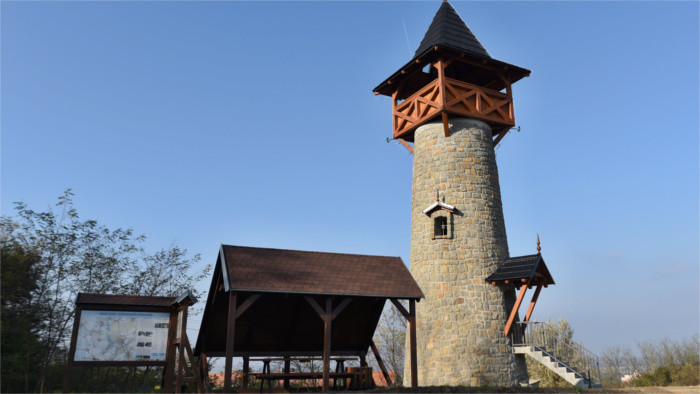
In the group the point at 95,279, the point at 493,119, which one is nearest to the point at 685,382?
the point at 493,119

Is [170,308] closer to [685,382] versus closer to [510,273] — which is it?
[510,273]

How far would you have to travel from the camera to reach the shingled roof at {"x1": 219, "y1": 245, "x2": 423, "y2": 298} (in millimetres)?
12242

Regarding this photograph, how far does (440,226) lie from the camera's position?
17297 millimetres

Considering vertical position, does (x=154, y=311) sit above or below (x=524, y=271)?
below

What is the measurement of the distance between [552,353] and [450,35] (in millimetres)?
11301

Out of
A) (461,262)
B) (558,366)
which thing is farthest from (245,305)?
(558,366)

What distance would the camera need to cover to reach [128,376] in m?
16.7

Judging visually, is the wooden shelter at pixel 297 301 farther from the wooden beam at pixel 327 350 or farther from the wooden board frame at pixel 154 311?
the wooden board frame at pixel 154 311

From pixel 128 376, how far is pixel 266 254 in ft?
24.0

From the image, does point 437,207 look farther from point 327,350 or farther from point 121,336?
point 121,336

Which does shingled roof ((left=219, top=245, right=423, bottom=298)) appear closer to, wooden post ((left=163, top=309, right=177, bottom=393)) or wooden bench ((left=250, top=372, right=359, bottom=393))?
Result: wooden post ((left=163, top=309, right=177, bottom=393))

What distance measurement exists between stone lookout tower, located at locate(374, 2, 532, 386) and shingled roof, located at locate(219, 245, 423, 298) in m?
2.50

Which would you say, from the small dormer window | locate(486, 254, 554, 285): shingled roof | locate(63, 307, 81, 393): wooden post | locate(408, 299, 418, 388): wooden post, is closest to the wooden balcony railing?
the small dormer window

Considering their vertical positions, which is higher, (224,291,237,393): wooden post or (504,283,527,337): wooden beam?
(504,283,527,337): wooden beam
